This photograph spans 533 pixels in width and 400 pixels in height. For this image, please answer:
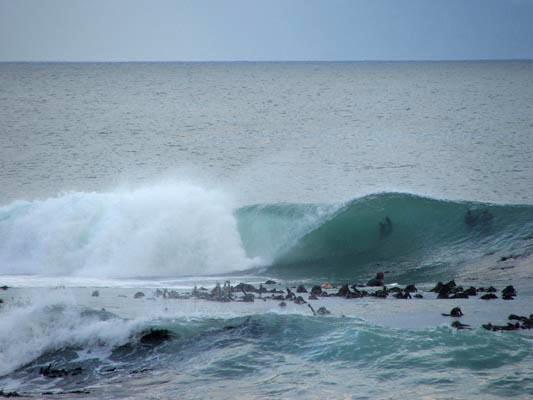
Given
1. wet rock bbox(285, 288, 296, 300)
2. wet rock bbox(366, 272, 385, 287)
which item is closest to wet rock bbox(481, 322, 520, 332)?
wet rock bbox(285, 288, 296, 300)

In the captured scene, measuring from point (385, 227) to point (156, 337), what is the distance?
15951 mm

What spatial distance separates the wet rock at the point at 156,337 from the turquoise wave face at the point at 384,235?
34.2 feet

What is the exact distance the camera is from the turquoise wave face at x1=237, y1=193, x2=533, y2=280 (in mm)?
29859

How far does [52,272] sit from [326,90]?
389 ft

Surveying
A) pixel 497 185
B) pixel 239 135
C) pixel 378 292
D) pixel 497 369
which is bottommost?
pixel 497 369

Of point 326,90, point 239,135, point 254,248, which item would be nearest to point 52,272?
point 254,248

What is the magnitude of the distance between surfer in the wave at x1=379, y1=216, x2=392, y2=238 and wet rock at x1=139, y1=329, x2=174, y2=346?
15.3 m

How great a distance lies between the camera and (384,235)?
33281 mm

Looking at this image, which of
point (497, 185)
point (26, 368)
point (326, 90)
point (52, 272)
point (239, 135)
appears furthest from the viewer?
point (326, 90)

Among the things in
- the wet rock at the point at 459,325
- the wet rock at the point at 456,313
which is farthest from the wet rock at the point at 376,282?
the wet rock at the point at 459,325

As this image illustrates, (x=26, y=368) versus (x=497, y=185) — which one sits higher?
(x=497, y=185)

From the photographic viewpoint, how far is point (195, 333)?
19.3m

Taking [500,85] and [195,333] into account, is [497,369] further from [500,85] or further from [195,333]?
[500,85]

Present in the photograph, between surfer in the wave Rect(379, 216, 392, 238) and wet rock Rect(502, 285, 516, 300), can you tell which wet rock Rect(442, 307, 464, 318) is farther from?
surfer in the wave Rect(379, 216, 392, 238)
